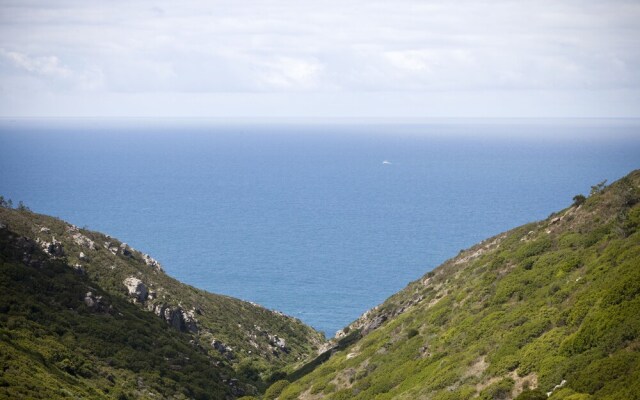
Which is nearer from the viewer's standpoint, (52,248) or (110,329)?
(110,329)

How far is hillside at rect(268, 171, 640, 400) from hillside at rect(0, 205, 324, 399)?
887 cm

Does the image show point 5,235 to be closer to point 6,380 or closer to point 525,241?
point 6,380

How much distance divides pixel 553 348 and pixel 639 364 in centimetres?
610

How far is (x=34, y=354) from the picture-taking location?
1580 inches

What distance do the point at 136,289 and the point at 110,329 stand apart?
33.8 ft

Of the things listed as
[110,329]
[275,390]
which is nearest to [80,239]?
[110,329]

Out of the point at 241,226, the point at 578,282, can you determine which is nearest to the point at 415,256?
the point at 241,226

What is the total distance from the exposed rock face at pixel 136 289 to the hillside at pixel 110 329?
10 centimetres

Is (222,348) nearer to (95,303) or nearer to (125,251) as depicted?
(95,303)

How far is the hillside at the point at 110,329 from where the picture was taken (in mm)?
42125

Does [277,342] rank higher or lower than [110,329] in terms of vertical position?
lower

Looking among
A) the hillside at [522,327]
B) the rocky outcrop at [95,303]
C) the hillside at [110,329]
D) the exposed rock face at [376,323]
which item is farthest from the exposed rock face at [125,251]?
the exposed rock face at [376,323]

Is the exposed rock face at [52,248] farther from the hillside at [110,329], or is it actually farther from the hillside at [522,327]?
the hillside at [522,327]

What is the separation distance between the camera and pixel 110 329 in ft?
167
